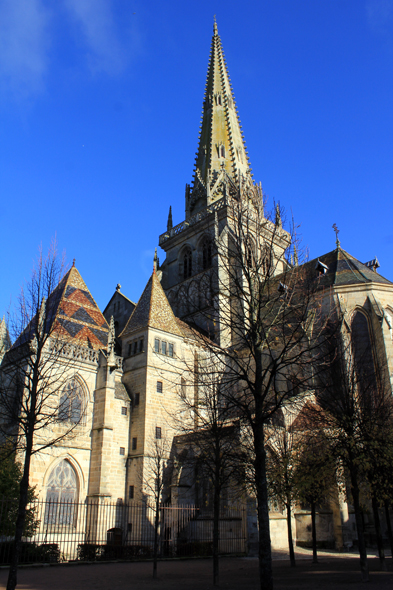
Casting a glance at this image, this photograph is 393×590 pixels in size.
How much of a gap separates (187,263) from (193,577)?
31642 mm

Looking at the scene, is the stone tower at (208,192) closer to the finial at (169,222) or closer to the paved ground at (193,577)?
the finial at (169,222)

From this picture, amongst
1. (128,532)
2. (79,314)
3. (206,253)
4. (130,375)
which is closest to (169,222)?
(206,253)

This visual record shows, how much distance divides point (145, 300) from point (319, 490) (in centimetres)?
1626

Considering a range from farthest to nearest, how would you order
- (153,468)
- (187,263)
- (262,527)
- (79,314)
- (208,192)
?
(208,192) → (187,263) → (79,314) → (153,468) → (262,527)

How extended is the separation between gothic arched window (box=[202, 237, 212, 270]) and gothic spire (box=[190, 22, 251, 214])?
453 cm

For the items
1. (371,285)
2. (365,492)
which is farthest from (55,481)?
(371,285)

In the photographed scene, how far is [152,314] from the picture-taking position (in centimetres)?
2666

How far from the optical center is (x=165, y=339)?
26609 millimetres

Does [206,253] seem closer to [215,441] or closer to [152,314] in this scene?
[152,314]

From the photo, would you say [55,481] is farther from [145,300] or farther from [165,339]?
[145,300]

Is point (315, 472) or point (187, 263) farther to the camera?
point (187, 263)

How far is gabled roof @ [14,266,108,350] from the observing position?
1031 inches

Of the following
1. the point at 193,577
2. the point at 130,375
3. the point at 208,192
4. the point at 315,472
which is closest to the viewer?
the point at 193,577

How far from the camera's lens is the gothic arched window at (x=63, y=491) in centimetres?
2089
